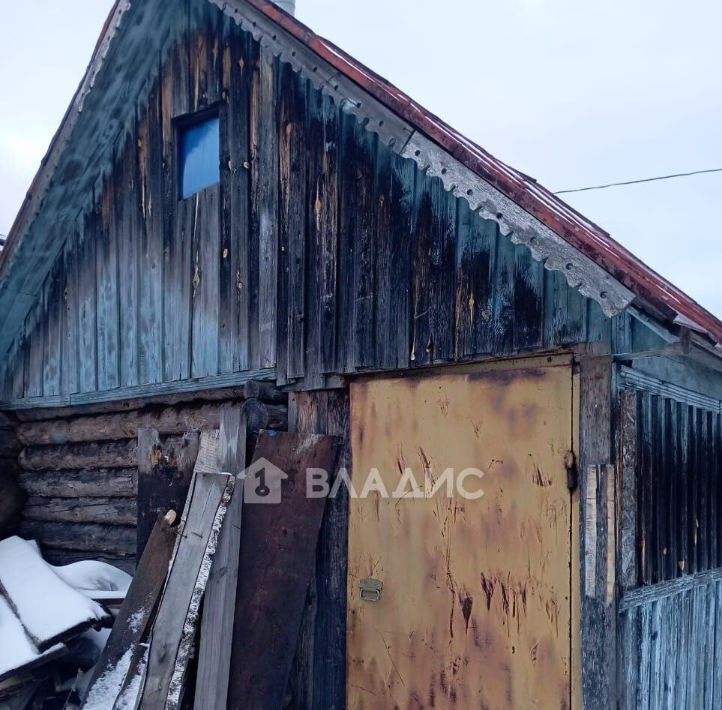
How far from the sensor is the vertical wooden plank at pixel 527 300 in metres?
3.86

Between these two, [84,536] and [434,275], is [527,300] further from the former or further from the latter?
[84,536]

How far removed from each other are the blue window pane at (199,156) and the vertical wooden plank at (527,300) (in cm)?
284

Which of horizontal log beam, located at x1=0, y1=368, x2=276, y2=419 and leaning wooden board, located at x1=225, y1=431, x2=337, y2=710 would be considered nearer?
leaning wooden board, located at x1=225, y1=431, x2=337, y2=710

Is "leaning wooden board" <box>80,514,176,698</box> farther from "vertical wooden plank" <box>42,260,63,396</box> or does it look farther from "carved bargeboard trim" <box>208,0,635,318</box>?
"vertical wooden plank" <box>42,260,63,396</box>

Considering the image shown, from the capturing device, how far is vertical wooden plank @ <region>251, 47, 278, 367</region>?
17.2 ft

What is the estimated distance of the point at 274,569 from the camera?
462cm

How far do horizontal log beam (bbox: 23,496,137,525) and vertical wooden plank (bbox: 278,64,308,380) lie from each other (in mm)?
2598

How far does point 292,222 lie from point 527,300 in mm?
1933

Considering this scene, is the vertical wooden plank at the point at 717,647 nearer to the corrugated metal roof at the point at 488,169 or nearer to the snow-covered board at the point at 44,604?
the corrugated metal roof at the point at 488,169

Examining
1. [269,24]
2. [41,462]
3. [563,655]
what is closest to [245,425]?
[563,655]

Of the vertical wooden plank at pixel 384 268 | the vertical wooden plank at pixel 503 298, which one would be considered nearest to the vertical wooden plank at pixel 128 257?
the vertical wooden plank at pixel 384 268

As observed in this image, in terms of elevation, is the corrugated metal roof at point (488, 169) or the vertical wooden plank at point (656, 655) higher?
the corrugated metal roof at point (488, 169)

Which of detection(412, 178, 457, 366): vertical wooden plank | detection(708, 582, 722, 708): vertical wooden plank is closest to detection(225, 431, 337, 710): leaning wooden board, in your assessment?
detection(412, 178, 457, 366): vertical wooden plank

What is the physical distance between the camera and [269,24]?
5062mm
